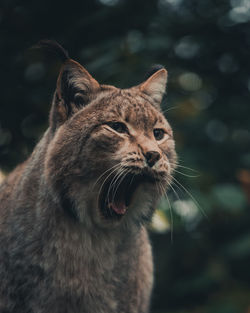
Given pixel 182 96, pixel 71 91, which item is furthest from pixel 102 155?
pixel 182 96

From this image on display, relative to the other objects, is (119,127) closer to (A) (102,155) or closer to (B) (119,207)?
(A) (102,155)

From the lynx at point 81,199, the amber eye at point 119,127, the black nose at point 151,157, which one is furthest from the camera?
the amber eye at point 119,127

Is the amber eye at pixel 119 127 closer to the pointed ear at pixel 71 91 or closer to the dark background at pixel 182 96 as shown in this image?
the pointed ear at pixel 71 91

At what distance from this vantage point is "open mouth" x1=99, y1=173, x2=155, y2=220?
3736 millimetres

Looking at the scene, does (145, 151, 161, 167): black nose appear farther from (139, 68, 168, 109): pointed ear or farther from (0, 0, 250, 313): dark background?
(0, 0, 250, 313): dark background

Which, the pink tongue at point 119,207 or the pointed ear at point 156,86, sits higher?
the pointed ear at point 156,86

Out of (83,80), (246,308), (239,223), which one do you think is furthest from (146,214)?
(239,223)

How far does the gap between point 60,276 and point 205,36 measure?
3422 millimetres

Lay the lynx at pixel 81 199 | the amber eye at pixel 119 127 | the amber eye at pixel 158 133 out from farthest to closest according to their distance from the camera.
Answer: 1. the amber eye at pixel 158 133
2. the amber eye at pixel 119 127
3. the lynx at pixel 81 199

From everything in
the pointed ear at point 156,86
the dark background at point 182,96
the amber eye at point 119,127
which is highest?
the amber eye at point 119,127

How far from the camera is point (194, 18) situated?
20.3ft

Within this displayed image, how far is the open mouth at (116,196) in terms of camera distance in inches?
147

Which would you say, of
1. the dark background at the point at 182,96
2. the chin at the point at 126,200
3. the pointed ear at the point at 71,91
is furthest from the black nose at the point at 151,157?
the dark background at the point at 182,96

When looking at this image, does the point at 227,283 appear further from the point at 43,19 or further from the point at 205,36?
the point at 43,19
